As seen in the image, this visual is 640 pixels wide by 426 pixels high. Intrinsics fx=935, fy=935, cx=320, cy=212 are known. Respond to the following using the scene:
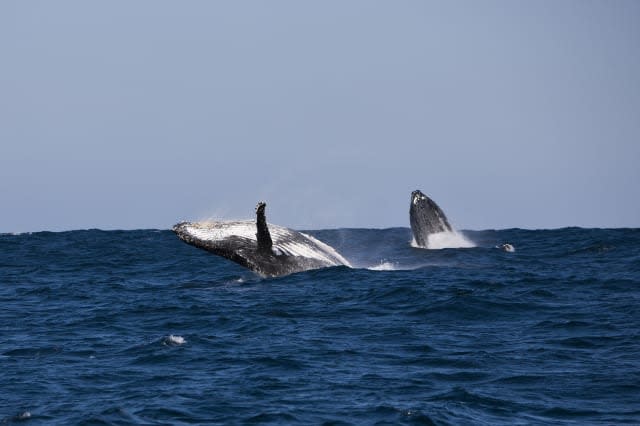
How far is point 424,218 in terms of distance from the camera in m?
31.0

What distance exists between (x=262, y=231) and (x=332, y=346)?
16.7 ft

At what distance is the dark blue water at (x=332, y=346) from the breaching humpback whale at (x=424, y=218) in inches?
135

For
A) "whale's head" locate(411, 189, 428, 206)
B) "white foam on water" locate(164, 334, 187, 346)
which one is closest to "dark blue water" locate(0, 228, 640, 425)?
"white foam on water" locate(164, 334, 187, 346)

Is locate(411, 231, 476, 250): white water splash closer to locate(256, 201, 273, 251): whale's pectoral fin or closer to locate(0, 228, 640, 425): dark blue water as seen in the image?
locate(0, 228, 640, 425): dark blue water

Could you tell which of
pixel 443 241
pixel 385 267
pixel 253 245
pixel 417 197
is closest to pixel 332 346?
pixel 253 245

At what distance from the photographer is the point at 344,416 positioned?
11.8 meters

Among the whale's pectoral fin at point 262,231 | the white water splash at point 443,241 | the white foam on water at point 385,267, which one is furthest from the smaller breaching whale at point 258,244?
the white water splash at point 443,241

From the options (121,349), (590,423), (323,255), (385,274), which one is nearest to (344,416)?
(590,423)

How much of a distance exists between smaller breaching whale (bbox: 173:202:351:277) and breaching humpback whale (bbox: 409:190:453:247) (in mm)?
8030

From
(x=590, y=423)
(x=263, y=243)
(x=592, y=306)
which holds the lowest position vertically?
(x=590, y=423)

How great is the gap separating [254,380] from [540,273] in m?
13.4

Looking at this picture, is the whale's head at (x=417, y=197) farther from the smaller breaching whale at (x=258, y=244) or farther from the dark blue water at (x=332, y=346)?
the smaller breaching whale at (x=258, y=244)

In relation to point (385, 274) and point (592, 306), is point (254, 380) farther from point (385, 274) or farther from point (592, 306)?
point (385, 274)

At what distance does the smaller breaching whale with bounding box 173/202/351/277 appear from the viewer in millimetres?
20625
